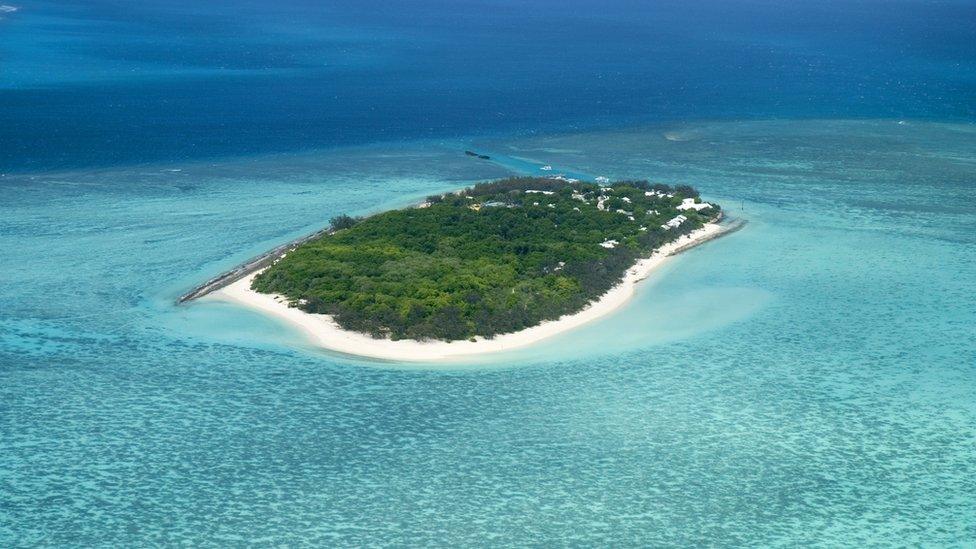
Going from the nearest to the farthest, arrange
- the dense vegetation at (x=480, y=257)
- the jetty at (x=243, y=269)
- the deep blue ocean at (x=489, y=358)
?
1. the deep blue ocean at (x=489, y=358)
2. the dense vegetation at (x=480, y=257)
3. the jetty at (x=243, y=269)

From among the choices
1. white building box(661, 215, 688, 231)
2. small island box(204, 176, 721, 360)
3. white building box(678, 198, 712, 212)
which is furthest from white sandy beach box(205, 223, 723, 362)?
white building box(678, 198, 712, 212)

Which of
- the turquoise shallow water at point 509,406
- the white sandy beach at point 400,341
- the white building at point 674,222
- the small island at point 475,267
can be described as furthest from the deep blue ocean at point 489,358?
the white building at point 674,222

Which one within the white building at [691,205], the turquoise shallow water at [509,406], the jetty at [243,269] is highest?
the white building at [691,205]

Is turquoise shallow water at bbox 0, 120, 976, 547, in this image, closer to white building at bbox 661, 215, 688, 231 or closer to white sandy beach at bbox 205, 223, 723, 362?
white sandy beach at bbox 205, 223, 723, 362

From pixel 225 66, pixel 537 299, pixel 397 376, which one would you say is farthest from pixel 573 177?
pixel 225 66

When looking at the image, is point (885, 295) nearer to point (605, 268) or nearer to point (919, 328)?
point (919, 328)

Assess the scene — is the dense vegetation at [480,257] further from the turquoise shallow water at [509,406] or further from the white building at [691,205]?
the turquoise shallow water at [509,406]

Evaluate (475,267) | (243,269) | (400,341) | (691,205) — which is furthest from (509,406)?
(691,205)
